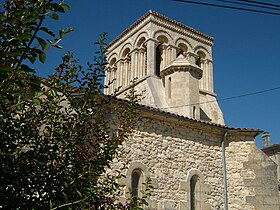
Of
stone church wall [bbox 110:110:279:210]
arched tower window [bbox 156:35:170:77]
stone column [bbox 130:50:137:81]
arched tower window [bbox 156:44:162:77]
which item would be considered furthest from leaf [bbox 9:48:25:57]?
stone column [bbox 130:50:137:81]

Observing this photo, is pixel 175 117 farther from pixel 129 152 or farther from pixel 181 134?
pixel 129 152

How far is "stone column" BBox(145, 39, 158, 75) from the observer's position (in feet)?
70.3

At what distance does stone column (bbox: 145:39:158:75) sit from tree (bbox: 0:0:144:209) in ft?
59.6

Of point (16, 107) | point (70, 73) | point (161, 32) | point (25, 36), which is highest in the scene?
point (161, 32)

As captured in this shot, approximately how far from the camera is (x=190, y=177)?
34.3 ft

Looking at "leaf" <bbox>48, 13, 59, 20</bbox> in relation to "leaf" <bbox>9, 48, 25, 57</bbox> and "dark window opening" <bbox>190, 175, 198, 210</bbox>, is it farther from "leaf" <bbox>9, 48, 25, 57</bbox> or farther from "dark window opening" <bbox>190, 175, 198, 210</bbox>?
"dark window opening" <bbox>190, 175, 198, 210</bbox>

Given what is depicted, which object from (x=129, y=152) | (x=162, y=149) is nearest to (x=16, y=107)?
(x=129, y=152)

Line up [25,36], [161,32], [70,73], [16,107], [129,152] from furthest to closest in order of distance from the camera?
1. [161,32]
2. [129,152]
3. [70,73]
4. [16,107]
5. [25,36]

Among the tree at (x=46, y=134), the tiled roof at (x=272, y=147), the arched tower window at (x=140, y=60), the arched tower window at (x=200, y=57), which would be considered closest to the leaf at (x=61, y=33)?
the tree at (x=46, y=134)

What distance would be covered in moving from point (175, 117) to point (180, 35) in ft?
48.6

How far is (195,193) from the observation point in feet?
34.7

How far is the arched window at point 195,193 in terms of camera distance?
10441mm

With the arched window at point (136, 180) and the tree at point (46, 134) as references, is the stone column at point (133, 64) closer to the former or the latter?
the arched window at point (136, 180)

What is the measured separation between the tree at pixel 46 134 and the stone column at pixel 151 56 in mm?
18180
